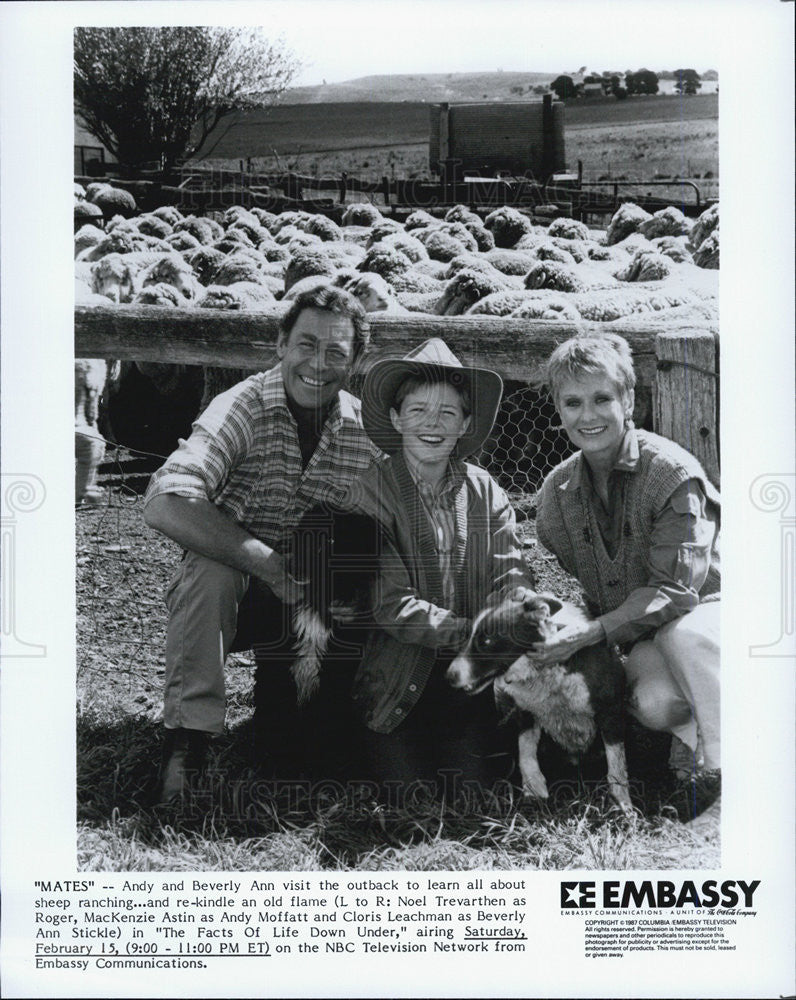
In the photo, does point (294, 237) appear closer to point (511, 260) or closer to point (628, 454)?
point (511, 260)

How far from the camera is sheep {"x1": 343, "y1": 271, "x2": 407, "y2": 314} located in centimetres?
448

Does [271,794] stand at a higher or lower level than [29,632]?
lower

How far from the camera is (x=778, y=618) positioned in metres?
4.38

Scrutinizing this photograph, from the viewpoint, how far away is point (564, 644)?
165 inches

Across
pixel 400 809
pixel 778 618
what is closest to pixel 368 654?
pixel 400 809

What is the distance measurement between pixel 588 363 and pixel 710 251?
0.78 m

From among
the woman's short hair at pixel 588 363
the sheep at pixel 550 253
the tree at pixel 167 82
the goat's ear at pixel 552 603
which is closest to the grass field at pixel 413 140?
the tree at pixel 167 82

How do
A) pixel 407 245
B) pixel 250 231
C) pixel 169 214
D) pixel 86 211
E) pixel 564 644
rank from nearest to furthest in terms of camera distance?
1. pixel 564 644
2. pixel 86 211
3. pixel 169 214
4. pixel 250 231
5. pixel 407 245

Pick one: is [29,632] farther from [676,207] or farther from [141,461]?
[676,207]

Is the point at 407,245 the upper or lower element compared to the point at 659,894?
upper

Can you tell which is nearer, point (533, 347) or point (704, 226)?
point (533, 347)

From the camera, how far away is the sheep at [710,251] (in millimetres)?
4602

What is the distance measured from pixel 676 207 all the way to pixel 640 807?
213cm

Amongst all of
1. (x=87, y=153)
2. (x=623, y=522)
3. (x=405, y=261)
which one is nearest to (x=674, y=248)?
(x=405, y=261)
